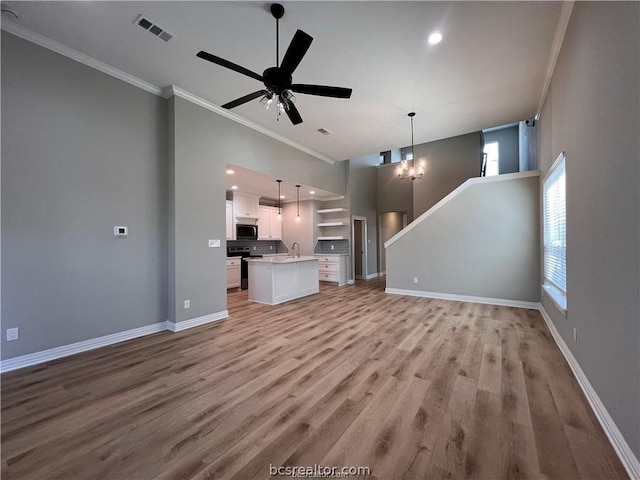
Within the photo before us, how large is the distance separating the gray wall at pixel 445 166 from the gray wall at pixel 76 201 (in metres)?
6.86

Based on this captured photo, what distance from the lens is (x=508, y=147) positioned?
867 cm

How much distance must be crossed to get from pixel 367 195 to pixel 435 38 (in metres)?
6.07

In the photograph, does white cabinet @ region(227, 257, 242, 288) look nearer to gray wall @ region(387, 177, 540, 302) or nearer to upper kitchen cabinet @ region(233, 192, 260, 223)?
upper kitchen cabinet @ region(233, 192, 260, 223)

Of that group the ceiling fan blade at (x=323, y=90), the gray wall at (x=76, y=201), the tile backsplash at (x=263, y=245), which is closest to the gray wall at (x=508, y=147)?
the tile backsplash at (x=263, y=245)

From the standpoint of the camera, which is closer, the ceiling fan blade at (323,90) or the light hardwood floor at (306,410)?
the light hardwood floor at (306,410)

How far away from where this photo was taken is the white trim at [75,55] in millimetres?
2664

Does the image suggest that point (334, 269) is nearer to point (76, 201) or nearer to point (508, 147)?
point (76, 201)

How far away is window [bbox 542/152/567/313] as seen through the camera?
10.1ft

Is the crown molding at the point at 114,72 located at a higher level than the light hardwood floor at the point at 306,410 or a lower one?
higher

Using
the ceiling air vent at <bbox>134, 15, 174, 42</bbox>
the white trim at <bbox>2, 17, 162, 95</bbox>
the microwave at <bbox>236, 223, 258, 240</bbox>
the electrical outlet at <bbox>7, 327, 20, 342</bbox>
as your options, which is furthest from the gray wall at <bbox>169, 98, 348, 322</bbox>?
the microwave at <bbox>236, 223, 258, 240</bbox>

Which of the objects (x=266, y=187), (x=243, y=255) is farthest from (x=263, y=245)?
(x=266, y=187)

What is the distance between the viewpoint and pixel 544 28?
2734 millimetres

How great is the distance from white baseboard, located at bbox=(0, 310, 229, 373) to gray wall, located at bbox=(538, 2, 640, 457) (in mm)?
4427

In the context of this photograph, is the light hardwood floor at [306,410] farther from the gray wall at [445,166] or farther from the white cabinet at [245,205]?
the gray wall at [445,166]
